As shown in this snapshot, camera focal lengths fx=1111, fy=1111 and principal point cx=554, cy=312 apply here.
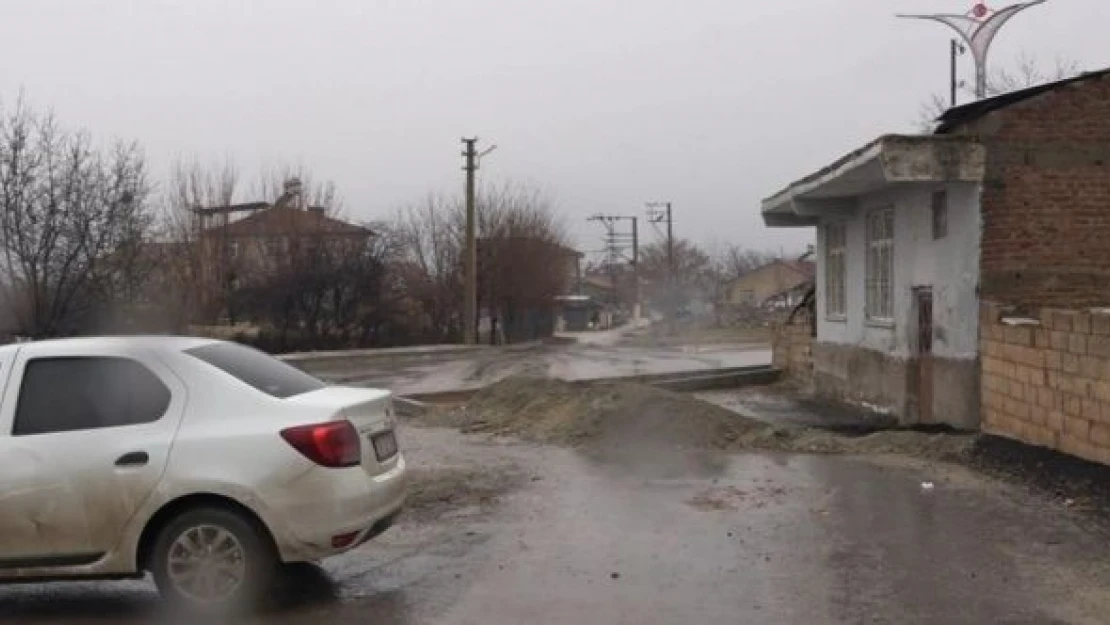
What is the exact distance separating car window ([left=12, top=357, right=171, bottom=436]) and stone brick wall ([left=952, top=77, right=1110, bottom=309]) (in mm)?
9080

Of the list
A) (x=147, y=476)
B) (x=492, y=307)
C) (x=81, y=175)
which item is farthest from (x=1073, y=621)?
(x=492, y=307)

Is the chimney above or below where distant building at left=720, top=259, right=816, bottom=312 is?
above

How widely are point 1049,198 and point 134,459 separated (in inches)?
393

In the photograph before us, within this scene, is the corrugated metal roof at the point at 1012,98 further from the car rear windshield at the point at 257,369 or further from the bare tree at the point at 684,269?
the bare tree at the point at 684,269

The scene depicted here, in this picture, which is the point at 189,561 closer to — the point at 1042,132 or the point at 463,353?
the point at 1042,132

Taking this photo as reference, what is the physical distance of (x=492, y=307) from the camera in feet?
168

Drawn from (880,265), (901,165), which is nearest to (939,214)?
(901,165)

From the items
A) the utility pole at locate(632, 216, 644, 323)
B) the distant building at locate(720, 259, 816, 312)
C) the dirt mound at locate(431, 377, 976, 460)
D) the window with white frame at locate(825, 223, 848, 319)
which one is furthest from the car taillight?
the distant building at locate(720, 259, 816, 312)

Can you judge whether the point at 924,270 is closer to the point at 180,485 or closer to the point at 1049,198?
the point at 1049,198

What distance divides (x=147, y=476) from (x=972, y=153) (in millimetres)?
9344

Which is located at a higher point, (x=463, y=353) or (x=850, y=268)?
(x=850, y=268)

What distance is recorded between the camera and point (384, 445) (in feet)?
20.5

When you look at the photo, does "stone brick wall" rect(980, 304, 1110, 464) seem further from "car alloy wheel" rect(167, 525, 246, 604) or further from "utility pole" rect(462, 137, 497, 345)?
"utility pole" rect(462, 137, 497, 345)

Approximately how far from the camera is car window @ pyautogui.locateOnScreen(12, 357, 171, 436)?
5840mm
